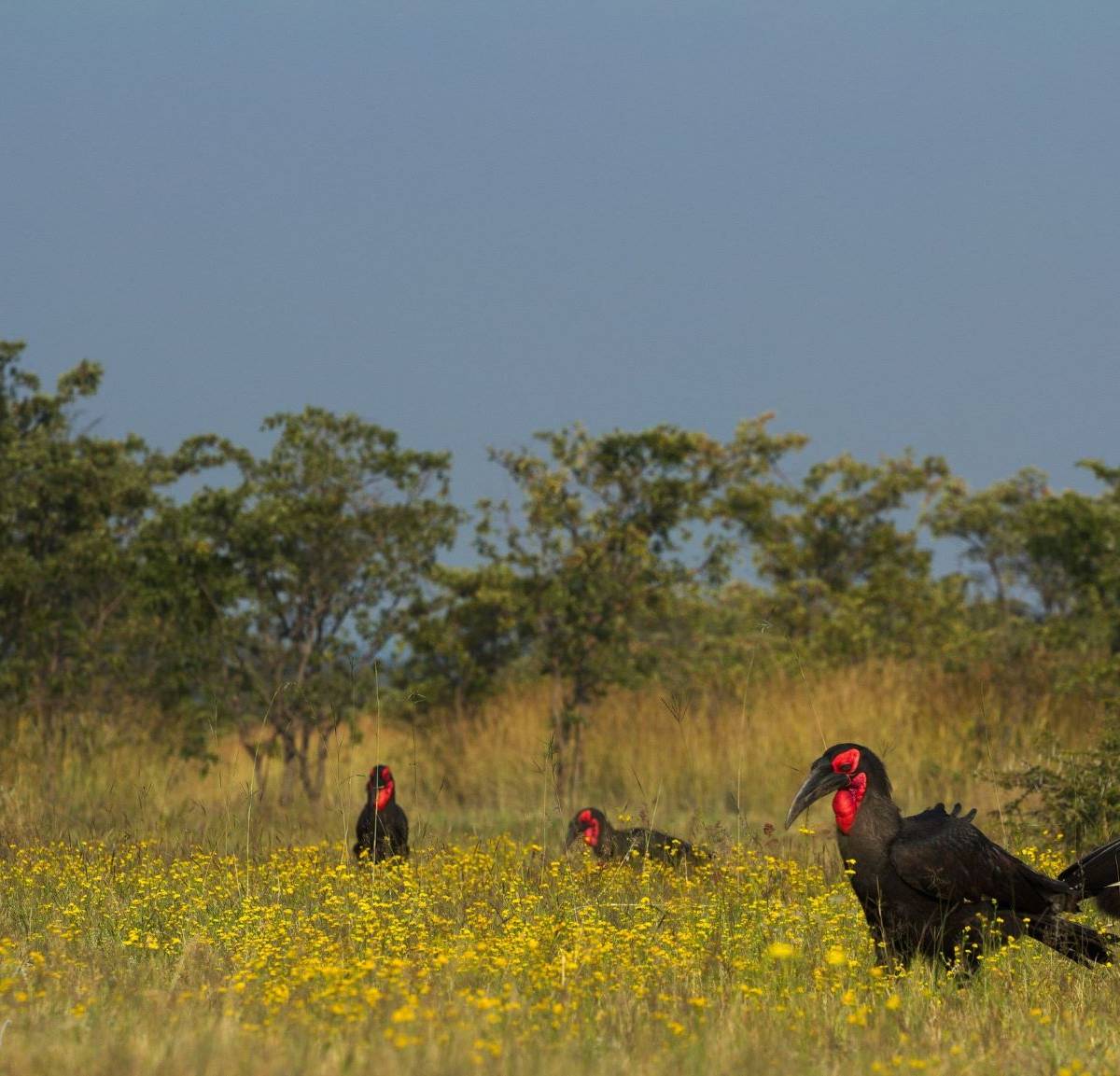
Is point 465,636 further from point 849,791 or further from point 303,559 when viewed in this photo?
point 849,791

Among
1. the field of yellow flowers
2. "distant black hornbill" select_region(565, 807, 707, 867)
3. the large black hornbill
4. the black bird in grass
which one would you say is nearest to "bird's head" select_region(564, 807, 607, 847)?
"distant black hornbill" select_region(565, 807, 707, 867)

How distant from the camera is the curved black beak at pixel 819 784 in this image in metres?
5.97

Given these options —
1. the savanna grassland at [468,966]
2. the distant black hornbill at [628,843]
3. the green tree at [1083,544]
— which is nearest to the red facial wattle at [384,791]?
the savanna grassland at [468,966]

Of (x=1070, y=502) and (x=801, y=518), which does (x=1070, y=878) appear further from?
(x=801, y=518)

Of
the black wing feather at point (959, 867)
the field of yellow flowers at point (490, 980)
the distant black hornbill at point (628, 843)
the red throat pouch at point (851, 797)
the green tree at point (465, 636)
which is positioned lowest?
the field of yellow flowers at point (490, 980)

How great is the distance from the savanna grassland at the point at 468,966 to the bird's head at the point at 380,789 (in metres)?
0.39

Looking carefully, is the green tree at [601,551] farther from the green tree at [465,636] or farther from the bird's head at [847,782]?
the bird's head at [847,782]

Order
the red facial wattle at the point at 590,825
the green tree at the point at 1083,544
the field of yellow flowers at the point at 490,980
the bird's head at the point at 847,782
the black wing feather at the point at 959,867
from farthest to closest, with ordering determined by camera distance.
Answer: the green tree at the point at 1083,544
the red facial wattle at the point at 590,825
the bird's head at the point at 847,782
the black wing feather at the point at 959,867
the field of yellow flowers at the point at 490,980

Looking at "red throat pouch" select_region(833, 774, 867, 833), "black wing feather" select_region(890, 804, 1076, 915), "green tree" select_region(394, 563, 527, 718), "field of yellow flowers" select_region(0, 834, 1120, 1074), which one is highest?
"green tree" select_region(394, 563, 527, 718)

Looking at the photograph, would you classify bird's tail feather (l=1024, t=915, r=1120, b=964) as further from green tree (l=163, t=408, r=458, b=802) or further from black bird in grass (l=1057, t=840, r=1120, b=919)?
green tree (l=163, t=408, r=458, b=802)

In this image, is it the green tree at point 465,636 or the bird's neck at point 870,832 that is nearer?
the bird's neck at point 870,832

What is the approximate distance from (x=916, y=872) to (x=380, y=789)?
4.45 meters

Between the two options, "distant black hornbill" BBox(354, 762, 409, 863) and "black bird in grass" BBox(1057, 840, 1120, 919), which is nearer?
"black bird in grass" BBox(1057, 840, 1120, 919)

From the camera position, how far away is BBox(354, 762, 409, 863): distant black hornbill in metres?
9.49
